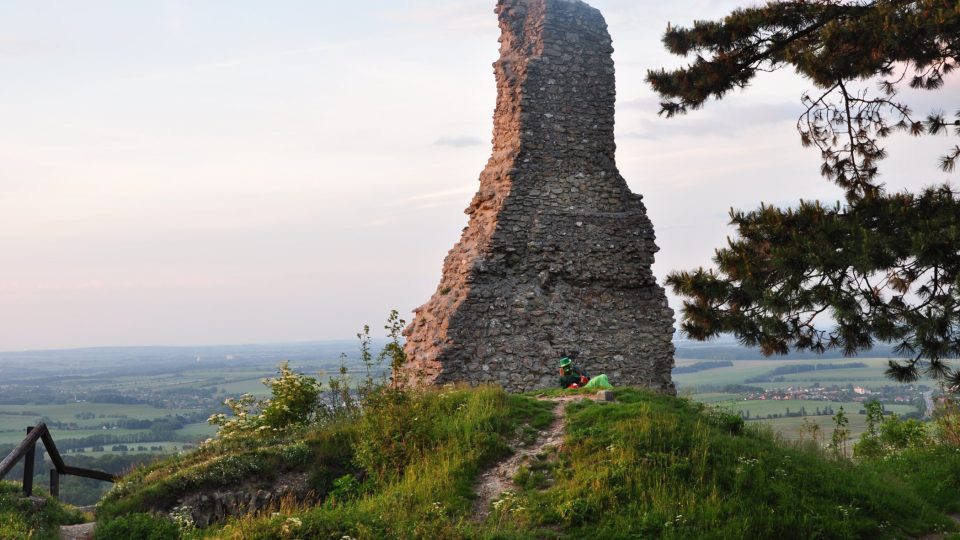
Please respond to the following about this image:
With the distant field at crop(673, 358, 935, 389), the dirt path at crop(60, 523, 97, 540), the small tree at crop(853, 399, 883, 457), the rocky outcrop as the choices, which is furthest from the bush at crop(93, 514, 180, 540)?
the distant field at crop(673, 358, 935, 389)

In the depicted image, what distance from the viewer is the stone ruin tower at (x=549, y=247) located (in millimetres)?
14508

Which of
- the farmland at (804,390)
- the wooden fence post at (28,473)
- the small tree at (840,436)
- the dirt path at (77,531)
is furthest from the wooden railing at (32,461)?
the small tree at (840,436)

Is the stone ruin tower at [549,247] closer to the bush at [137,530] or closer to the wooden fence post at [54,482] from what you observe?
the wooden fence post at [54,482]

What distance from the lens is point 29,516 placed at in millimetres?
9070

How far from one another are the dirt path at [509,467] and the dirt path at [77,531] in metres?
4.24

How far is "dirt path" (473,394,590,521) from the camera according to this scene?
878 cm

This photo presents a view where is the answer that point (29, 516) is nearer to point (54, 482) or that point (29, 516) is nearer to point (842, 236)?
point (54, 482)

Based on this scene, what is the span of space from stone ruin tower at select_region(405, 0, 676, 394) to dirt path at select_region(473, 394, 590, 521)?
12.4ft

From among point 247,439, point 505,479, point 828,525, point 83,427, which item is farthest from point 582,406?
point 83,427

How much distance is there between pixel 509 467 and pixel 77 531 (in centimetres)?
484

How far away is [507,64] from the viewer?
15.9m

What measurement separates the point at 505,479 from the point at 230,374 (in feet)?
308

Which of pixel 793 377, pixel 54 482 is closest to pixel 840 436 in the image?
pixel 54 482

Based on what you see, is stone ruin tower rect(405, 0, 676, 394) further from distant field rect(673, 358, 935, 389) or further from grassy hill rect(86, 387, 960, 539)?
distant field rect(673, 358, 935, 389)
